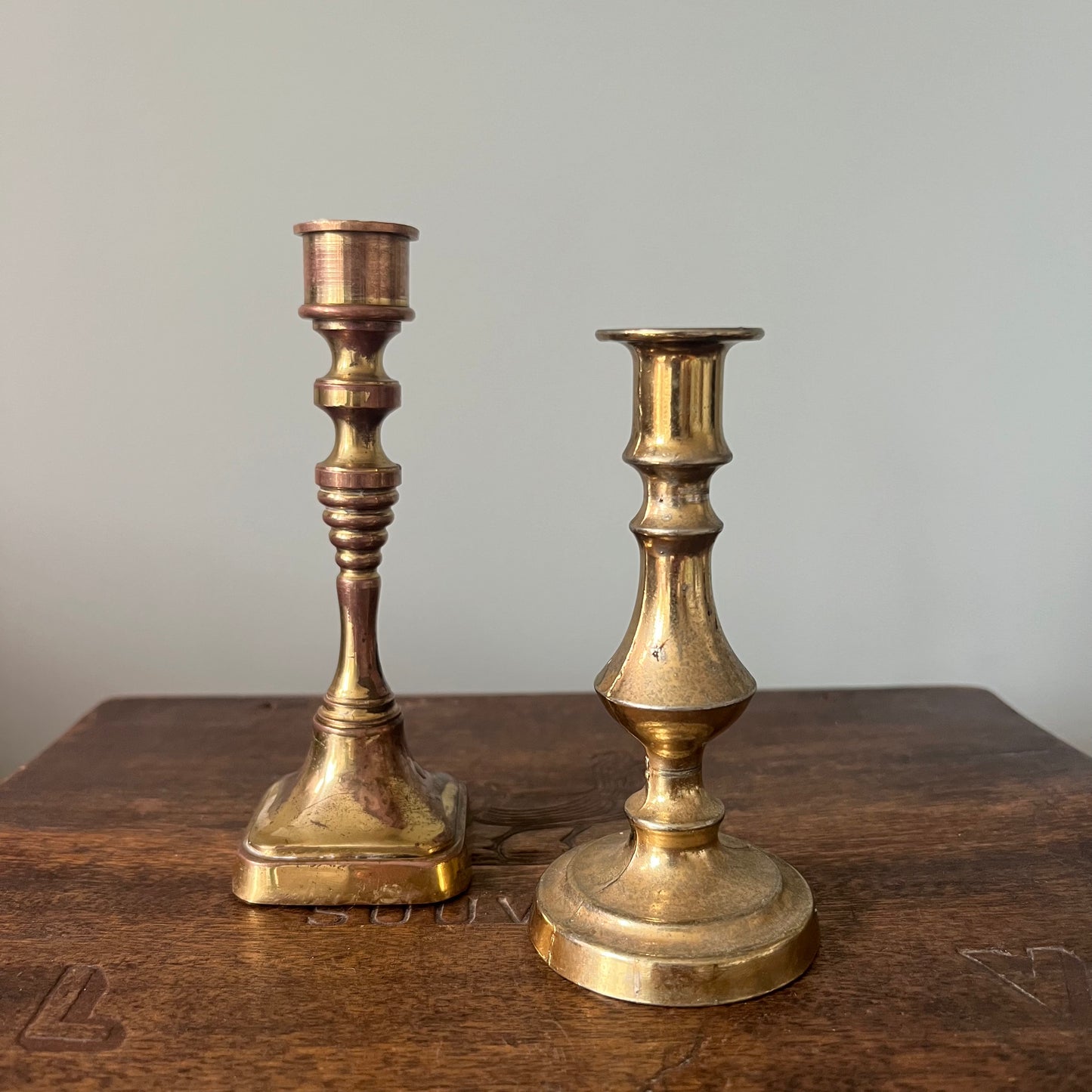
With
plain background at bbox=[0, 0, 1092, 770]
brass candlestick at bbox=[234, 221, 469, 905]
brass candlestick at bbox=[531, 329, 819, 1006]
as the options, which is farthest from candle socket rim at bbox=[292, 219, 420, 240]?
plain background at bbox=[0, 0, 1092, 770]

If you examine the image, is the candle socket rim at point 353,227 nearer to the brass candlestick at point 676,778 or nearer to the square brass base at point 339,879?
the brass candlestick at point 676,778

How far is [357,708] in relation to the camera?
24.3 inches

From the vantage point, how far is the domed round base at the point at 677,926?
1.64ft

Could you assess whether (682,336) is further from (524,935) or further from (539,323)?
(539,323)

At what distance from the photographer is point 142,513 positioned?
119cm

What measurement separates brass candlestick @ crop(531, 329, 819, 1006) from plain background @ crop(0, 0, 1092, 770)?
2.15 feet

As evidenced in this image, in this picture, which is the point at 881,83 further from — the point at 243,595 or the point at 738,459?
the point at 243,595

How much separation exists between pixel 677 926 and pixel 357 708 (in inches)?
8.5

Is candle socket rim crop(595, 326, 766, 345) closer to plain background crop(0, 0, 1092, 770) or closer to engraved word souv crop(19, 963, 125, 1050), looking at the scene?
engraved word souv crop(19, 963, 125, 1050)

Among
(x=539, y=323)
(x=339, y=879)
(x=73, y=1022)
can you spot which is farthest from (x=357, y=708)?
(x=539, y=323)

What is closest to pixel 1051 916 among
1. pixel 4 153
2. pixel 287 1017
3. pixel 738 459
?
pixel 287 1017

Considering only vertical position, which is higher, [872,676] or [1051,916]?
[1051,916]

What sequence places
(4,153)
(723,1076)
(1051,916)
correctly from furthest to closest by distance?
(4,153), (1051,916), (723,1076)

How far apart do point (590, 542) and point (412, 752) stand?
17.4 inches
